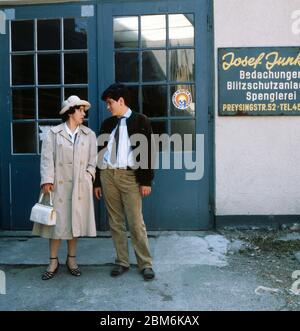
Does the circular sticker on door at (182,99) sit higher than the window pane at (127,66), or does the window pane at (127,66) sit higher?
the window pane at (127,66)

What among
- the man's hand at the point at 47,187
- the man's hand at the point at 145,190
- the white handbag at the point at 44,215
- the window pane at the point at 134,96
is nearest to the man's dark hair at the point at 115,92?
the man's hand at the point at 145,190

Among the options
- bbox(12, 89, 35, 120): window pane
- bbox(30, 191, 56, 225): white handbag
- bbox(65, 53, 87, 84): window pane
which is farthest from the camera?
bbox(12, 89, 35, 120): window pane

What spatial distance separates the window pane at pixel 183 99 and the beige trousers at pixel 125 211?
170cm

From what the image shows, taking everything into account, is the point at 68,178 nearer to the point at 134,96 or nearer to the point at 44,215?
the point at 44,215

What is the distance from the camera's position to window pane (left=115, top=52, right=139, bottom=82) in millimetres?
5715

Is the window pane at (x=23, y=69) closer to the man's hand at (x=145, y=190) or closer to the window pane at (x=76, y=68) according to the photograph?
the window pane at (x=76, y=68)

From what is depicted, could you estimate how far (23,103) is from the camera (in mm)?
5934

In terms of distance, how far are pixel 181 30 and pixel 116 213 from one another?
266 cm

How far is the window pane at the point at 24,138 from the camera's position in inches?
234

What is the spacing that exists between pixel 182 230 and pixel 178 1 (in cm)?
299

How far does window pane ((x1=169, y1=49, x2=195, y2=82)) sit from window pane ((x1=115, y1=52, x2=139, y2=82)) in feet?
1.53

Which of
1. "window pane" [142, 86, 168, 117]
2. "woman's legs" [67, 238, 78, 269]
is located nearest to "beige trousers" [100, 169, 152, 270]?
"woman's legs" [67, 238, 78, 269]

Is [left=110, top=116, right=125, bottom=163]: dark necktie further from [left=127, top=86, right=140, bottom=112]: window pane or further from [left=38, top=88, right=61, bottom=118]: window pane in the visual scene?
[left=38, top=88, right=61, bottom=118]: window pane

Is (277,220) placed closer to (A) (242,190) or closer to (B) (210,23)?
(A) (242,190)
